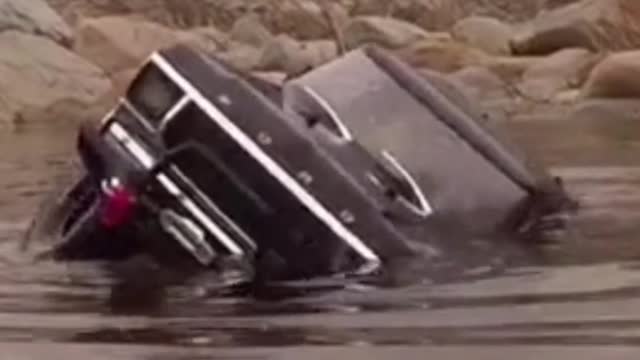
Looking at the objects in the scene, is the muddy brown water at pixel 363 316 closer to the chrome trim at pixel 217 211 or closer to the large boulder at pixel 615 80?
the chrome trim at pixel 217 211

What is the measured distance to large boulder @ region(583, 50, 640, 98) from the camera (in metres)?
28.3

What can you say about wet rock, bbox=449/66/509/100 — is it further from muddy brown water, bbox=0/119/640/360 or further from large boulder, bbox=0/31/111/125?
muddy brown water, bbox=0/119/640/360

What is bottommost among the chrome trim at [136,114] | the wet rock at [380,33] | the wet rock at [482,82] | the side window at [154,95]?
the wet rock at [380,33]

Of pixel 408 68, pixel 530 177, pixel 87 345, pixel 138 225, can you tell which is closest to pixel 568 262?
pixel 530 177

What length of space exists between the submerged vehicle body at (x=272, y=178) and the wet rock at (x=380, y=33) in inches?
802

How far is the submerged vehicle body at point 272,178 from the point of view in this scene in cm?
1099

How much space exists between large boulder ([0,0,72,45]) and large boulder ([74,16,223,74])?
23 cm

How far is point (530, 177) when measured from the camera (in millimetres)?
12250

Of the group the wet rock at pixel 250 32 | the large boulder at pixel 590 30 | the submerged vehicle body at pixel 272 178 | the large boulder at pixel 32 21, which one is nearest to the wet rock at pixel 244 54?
the wet rock at pixel 250 32

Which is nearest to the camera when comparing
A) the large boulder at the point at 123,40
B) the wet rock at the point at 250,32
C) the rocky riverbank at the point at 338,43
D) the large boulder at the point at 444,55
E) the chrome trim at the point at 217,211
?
the chrome trim at the point at 217,211

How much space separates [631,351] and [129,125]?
9.68ft

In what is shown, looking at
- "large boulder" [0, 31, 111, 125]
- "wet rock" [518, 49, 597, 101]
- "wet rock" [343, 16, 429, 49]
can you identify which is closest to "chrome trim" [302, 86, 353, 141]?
"large boulder" [0, 31, 111, 125]

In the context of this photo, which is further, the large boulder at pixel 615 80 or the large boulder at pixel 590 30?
the large boulder at pixel 590 30

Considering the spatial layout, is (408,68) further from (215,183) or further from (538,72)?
(538,72)
